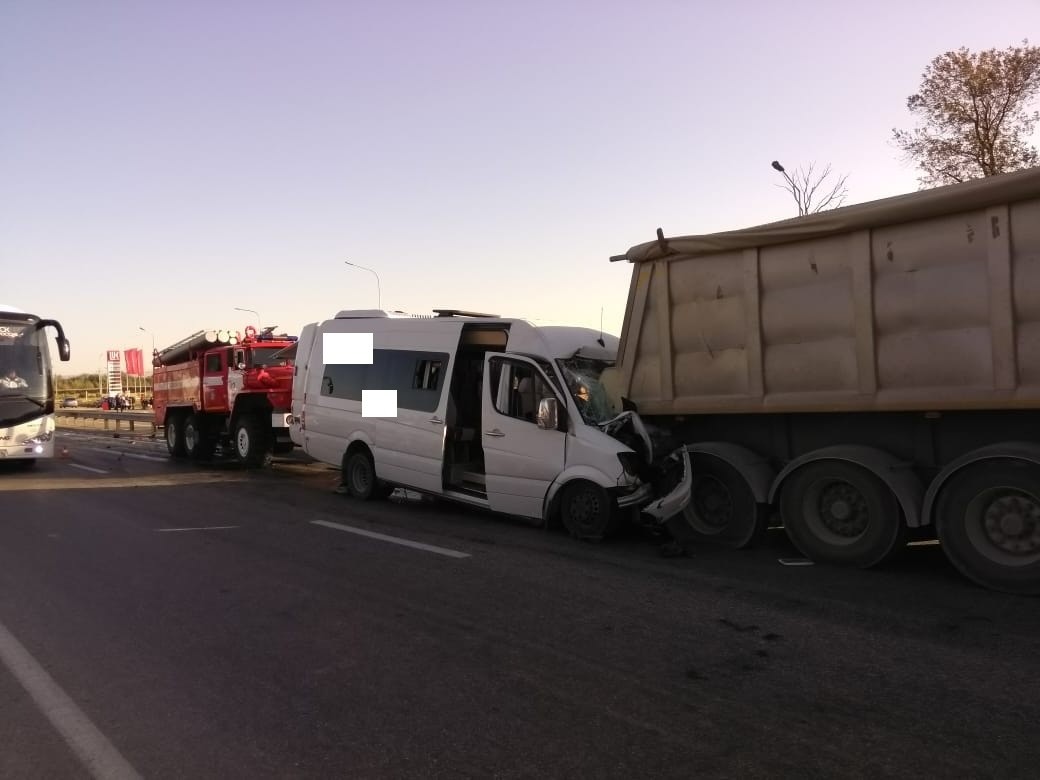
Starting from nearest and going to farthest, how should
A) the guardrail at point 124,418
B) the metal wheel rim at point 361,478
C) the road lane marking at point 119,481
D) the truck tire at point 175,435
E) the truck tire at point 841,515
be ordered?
1. the truck tire at point 841,515
2. the metal wheel rim at point 361,478
3. the road lane marking at point 119,481
4. the truck tire at point 175,435
5. the guardrail at point 124,418

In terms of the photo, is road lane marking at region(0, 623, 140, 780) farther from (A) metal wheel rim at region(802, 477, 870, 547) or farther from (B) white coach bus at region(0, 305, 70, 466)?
(B) white coach bus at region(0, 305, 70, 466)

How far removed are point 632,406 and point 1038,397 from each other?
390cm

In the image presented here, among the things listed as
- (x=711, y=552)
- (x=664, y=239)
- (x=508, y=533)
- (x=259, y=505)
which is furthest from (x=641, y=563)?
(x=259, y=505)

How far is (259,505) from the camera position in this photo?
1172 centimetres

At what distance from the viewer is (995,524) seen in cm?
649

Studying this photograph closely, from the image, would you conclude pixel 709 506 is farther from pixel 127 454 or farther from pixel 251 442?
pixel 127 454

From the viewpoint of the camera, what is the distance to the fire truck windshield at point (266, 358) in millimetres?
17641

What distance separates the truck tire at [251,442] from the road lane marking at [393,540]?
7.34 metres

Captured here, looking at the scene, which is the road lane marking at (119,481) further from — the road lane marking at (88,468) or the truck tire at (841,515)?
the truck tire at (841,515)

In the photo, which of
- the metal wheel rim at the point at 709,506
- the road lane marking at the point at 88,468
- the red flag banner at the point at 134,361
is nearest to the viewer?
the metal wheel rim at the point at 709,506

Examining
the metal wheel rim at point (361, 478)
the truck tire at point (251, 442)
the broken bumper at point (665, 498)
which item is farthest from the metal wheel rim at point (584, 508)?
the truck tire at point (251, 442)

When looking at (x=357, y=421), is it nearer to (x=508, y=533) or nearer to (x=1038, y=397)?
(x=508, y=533)

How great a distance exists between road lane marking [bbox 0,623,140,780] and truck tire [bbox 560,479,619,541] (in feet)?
17.1

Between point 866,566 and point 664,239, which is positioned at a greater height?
point 664,239
